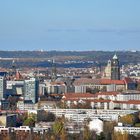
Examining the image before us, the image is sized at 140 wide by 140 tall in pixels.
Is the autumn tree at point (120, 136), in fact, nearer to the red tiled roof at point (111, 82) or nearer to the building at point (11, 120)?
the building at point (11, 120)

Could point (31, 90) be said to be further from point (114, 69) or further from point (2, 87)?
point (114, 69)

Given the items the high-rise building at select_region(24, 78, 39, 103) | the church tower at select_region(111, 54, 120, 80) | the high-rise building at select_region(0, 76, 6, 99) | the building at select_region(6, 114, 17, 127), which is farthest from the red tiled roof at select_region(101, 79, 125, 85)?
the building at select_region(6, 114, 17, 127)

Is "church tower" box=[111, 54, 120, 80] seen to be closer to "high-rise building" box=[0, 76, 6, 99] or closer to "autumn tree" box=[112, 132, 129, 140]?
"high-rise building" box=[0, 76, 6, 99]

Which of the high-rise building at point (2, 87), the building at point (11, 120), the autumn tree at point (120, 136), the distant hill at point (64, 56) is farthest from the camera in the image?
the distant hill at point (64, 56)

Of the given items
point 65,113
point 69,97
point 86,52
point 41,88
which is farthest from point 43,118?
point 86,52

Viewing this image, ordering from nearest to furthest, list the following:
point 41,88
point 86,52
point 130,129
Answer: point 130,129
point 41,88
point 86,52

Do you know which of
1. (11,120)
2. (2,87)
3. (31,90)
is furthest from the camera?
(2,87)

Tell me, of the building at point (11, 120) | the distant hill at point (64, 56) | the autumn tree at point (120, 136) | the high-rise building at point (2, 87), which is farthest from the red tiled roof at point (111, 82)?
the distant hill at point (64, 56)

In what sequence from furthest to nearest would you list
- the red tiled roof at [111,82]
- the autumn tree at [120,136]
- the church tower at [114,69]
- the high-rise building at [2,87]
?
the church tower at [114,69] → the red tiled roof at [111,82] → the high-rise building at [2,87] → the autumn tree at [120,136]

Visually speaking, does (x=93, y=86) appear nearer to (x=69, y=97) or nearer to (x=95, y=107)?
(x=69, y=97)

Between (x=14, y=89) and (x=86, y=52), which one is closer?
(x=14, y=89)

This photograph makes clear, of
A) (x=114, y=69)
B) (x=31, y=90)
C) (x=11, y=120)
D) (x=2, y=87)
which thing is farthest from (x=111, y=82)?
(x=11, y=120)
